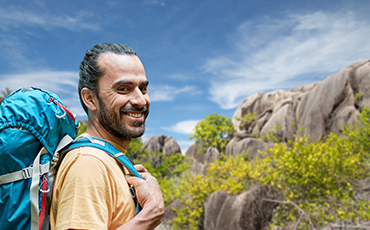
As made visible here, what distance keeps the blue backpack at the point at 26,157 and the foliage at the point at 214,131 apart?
945 inches

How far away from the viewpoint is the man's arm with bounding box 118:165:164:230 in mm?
1400

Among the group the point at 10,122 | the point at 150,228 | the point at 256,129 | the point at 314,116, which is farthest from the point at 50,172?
the point at 256,129

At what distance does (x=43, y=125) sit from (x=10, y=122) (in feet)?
0.47

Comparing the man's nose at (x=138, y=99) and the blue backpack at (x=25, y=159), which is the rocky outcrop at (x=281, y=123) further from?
the blue backpack at (x=25, y=159)

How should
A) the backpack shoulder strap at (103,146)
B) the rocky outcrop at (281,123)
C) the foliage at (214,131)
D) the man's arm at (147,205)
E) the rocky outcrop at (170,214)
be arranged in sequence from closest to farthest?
the man's arm at (147,205)
the backpack shoulder strap at (103,146)
the rocky outcrop at (281,123)
the rocky outcrop at (170,214)
the foliage at (214,131)

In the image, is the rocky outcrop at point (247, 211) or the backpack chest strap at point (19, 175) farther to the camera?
the rocky outcrop at point (247, 211)

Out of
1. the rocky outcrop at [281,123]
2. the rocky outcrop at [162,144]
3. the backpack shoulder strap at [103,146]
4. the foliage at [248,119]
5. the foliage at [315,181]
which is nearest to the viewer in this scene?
the backpack shoulder strap at [103,146]

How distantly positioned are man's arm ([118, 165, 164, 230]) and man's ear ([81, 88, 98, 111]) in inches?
18.9

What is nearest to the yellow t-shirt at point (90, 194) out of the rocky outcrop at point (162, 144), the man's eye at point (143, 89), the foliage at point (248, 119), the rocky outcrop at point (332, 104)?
the man's eye at point (143, 89)

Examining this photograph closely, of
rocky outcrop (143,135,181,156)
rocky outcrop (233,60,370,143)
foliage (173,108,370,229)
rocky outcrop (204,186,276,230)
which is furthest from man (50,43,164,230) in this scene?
rocky outcrop (143,135,181,156)

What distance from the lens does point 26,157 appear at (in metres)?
1.39

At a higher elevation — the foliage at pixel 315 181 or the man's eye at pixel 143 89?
the man's eye at pixel 143 89

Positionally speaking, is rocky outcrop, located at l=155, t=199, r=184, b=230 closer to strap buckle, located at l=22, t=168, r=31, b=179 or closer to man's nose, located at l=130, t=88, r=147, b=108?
man's nose, located at l=130, t=88, r=147, b=108

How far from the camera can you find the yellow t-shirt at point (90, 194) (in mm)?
1284
